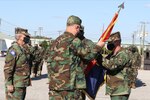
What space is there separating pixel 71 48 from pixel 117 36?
1.60 metres

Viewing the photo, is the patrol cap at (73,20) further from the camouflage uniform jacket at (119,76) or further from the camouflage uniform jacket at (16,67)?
the camouflage uniform jacket at (16,67)

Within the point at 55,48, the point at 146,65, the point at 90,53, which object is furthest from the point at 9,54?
the point at 146,65

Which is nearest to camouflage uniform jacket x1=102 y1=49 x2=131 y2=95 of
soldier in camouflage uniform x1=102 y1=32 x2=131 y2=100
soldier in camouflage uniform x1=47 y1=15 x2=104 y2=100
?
soldier in camouflage uniform x1=102 y1=32 x2=131 y2=100

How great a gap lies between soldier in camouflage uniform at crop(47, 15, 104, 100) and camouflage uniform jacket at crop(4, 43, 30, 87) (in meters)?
1.70

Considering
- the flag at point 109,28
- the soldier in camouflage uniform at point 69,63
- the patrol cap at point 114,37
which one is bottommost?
the soldier in camouflage uniform at point 69,63

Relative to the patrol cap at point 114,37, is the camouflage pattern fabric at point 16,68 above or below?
below

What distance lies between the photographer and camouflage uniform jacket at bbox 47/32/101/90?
543 centimetres

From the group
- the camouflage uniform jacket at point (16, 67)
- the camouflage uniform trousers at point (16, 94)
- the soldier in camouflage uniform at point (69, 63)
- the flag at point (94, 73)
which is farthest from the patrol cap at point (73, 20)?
the camouflage uniform trousers at point (16, 94)

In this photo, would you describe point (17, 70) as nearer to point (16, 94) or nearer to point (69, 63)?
point (16, 94)

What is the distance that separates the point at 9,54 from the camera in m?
7.12

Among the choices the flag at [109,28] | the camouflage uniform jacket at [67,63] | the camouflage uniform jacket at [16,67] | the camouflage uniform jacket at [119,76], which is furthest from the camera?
the camouflage uniform jacket at [16,67]

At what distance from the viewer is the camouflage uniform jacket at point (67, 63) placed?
214 inches

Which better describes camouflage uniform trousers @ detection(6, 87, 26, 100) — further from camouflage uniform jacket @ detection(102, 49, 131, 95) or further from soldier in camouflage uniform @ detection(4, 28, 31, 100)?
camouflage uniform jacket @ detection(102, 49, 131, 95)

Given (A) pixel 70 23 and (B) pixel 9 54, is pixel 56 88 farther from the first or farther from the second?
(B) pixel 9 54
